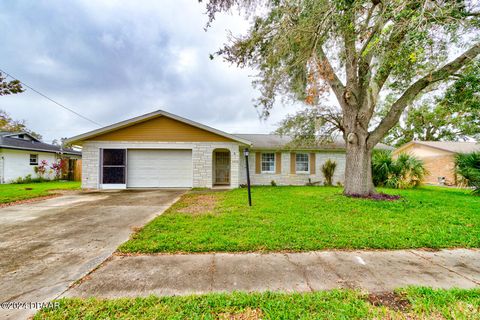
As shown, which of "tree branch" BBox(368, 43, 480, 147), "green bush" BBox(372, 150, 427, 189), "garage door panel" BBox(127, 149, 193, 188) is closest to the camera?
"tree branch" BBox(368, 43, 480, 147)

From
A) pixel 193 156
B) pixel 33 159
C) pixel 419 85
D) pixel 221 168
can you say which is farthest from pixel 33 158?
pixel 419 85

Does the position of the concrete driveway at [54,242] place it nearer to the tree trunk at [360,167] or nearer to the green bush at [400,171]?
the tree trunk at [360,167]

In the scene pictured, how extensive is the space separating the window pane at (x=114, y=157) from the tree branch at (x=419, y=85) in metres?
11.9

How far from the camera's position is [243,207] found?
6.00 metres

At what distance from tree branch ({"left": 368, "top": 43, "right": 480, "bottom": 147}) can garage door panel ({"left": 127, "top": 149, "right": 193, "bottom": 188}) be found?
8.98 metres

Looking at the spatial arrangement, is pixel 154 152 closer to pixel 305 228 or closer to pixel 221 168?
pixel 221 168

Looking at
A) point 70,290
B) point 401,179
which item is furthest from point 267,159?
point 70,290

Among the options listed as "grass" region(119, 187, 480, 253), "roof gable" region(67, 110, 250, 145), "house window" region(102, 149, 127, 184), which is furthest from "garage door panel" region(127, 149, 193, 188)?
"grass" region(119, 187, 480, 253)

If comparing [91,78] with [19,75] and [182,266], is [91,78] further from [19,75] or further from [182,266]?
[182,266]

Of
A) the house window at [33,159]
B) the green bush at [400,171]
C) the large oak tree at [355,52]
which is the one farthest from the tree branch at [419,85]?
the house window at [33,159]

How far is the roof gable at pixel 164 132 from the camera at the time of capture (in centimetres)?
1025

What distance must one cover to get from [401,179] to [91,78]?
22.1m

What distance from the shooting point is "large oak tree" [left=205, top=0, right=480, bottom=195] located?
13.2 feet

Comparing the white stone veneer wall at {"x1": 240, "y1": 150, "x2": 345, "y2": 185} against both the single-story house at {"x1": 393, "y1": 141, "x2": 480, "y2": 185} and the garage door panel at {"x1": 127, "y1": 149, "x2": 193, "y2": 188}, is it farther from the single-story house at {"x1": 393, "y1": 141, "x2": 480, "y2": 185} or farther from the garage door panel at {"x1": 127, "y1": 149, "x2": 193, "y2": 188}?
the single-story house at {"x1": 393, "y1": 141, "x2": 480, "y2": 185}
